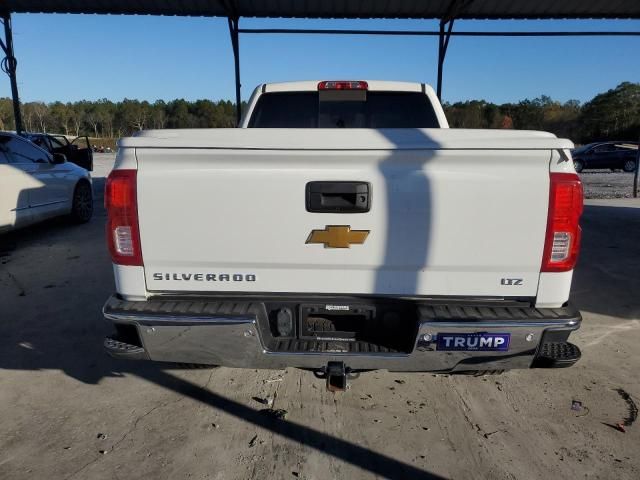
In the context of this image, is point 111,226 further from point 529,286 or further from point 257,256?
point 529,286

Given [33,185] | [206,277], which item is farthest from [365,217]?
[33,185]

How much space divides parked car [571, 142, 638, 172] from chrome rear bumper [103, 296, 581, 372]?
2502cm

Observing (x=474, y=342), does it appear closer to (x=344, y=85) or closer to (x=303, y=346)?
(x=303, y=346)

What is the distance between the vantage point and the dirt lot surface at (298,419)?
2447mm

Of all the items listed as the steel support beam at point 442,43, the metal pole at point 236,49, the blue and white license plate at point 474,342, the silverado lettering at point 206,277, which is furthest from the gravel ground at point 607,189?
the silverado lettering at point 206,277

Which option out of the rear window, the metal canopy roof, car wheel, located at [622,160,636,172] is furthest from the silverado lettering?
car wheel, located at [622,160,636,172]

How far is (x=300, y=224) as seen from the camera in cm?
229

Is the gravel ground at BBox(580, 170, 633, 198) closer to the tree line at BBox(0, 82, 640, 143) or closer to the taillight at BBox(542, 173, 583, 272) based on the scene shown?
the tree line at BBox(0, 82, 640, 143)

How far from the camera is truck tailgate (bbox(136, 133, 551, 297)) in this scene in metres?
2.22

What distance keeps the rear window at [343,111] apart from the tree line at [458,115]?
57.3ft

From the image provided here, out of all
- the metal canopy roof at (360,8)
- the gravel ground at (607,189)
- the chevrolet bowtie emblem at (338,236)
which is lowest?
the gravel ground at (607,189)

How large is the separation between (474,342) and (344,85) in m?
2.77

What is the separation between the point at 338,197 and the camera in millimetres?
2264

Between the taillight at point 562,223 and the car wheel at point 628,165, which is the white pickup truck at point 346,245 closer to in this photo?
the taillight at point 562,223
